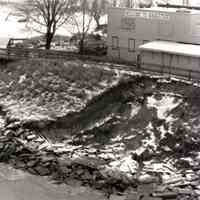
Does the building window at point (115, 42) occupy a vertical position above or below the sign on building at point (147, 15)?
below

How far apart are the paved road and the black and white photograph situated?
63mm

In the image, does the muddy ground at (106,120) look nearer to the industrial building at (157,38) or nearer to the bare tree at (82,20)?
the industrial building at (157,38)

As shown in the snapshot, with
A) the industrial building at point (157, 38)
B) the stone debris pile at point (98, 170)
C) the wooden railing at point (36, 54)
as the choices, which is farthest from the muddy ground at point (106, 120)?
the industrial building at point (157, 38)

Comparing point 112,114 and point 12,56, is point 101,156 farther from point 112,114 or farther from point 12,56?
point 12,56

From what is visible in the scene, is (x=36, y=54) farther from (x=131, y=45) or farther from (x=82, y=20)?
(x=82, y=20)

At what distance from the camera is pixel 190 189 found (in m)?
25.6

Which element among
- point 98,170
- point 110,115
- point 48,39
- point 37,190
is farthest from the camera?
point 48,39

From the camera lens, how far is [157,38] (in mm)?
39844

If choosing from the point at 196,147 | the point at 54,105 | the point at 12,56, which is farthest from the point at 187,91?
the point at 12,56

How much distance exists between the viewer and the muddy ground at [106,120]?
28.0 metres

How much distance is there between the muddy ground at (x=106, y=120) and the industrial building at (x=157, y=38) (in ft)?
9.23

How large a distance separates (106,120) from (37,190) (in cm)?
877

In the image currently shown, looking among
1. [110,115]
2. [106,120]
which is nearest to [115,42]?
[110,115]

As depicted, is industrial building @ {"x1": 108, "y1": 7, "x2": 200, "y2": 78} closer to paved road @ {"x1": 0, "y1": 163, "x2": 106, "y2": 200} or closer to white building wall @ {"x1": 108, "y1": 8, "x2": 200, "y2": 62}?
white building wall @ {"x1": 108, "y1": 8, "x2": 200, "y2": 62}
